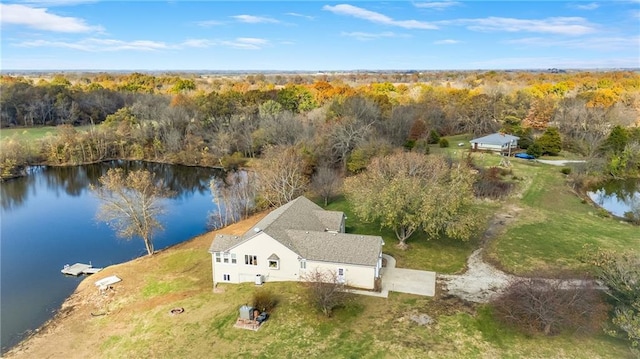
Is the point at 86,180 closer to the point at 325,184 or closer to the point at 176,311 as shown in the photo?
the point at 325,184

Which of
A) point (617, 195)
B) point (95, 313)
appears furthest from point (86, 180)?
point (617, 195)

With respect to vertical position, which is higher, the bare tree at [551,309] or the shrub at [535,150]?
the shrub at [535,150]

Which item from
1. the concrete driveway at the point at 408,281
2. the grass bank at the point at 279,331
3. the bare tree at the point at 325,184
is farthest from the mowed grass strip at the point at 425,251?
the bare tree at the point at 325,184

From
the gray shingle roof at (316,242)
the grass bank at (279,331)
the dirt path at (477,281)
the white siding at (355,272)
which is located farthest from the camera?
the gray shingle roof at (316,242)

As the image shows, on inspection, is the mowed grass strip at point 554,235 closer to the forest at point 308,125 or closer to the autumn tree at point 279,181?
the forest at point 308,125

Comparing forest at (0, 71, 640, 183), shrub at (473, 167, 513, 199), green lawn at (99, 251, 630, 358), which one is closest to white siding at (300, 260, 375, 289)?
green lawn at (99, 251, 630, 358)

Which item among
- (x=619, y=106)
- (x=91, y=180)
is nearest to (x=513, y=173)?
(x=619, y=106)
